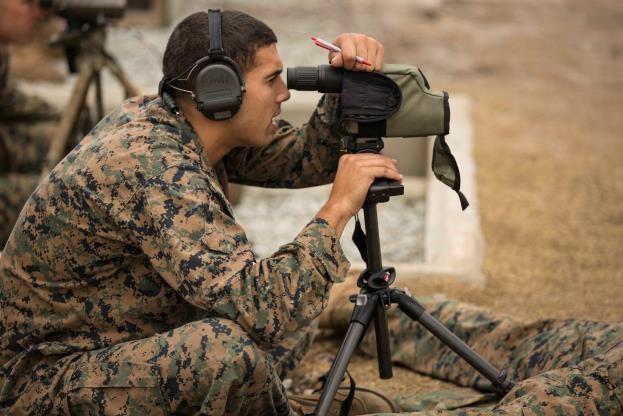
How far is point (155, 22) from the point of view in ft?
34.1

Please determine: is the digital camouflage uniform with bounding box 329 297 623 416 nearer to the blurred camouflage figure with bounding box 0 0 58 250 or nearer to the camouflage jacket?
the camouflage jacket

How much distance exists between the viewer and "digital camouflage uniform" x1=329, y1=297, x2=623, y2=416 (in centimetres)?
308

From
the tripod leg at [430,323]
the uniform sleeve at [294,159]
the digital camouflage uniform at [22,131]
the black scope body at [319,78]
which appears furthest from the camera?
the digital camouflage uniform at [22,131]

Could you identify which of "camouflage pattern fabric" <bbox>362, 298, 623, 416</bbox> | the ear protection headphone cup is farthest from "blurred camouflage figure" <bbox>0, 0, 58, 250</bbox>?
the ear protection headphone cup

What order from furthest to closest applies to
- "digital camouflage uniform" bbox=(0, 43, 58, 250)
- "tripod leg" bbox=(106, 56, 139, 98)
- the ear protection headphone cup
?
"digital camouflage uniform" bbox=(0, 43, 58, 250) < "tripod leg" bbox=(106, 56, 139, 98) < the ear protection headphone cup

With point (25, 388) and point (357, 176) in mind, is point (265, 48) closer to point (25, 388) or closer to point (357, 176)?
point (357, 176)

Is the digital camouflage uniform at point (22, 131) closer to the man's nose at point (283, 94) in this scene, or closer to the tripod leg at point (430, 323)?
the man's nose at point (283, 94)

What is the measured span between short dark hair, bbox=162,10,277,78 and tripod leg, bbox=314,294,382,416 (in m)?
0.78

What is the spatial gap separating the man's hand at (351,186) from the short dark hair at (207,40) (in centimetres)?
42

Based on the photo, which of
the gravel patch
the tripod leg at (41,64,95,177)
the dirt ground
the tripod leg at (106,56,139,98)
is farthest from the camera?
the gravel patch

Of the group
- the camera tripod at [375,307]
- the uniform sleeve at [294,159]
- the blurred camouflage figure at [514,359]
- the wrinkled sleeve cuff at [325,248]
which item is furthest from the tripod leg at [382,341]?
the uniform sleeve at [294,159]

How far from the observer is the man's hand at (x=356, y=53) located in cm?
304

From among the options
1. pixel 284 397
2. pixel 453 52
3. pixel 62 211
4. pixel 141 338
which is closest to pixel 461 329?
pixel 284 397

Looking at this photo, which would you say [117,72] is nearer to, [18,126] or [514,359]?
[18,126]
